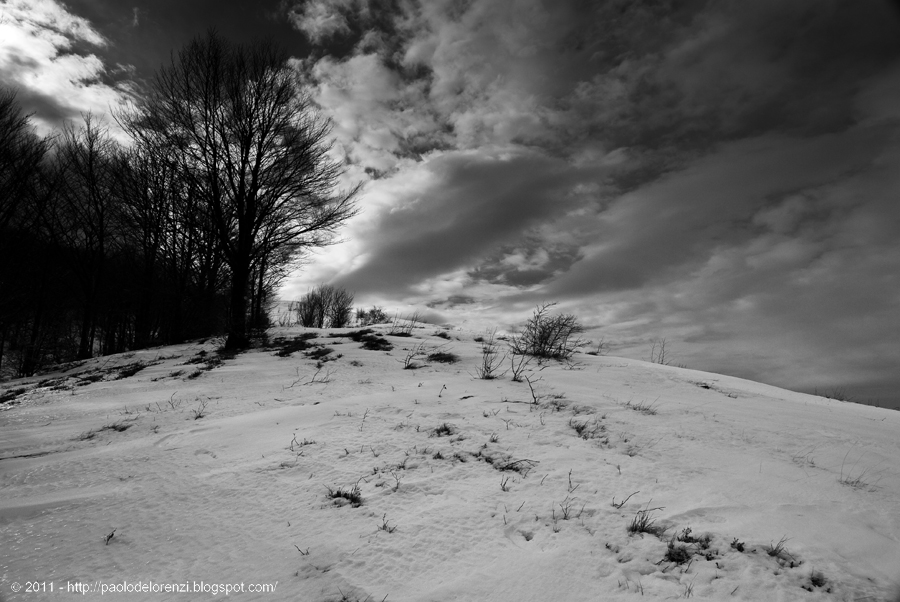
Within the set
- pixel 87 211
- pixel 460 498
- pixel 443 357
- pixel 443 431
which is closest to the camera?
pixel 460 498

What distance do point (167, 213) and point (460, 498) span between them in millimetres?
16487

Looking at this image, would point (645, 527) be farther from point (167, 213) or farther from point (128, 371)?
point (167, 213)

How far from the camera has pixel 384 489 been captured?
2.52 m

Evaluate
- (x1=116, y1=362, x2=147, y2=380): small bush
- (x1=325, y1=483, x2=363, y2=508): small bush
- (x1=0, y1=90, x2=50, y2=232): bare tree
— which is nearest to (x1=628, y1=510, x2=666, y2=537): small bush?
(x1=325, y1=483, x2=363, y2=508): small bush

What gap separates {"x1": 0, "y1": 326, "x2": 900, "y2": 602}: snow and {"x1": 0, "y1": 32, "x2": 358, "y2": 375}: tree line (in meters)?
7.97

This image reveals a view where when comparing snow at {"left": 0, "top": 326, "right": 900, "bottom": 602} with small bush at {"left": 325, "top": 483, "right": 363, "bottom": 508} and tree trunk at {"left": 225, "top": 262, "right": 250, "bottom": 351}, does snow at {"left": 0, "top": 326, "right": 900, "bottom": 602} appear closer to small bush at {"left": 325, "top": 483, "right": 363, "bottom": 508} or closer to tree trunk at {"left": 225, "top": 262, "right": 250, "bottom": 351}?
small bush at {"left": 325, "top": 483, "right": 363, "bottom": 508}

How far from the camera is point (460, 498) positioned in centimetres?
241

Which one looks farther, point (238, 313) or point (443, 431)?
point (238, 313)

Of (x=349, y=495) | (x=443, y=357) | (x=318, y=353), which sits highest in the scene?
(x=443, y=357)

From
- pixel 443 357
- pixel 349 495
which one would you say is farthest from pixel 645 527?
pixel 443 357

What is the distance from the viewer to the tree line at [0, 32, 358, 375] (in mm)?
10664

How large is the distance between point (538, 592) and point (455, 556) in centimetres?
41

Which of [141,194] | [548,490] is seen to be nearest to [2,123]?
[141,194]

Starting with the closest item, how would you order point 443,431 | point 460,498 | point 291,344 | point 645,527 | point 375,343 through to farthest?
point 645,527, point 460,498, point 443,431, point 375,343, point 291,344
